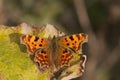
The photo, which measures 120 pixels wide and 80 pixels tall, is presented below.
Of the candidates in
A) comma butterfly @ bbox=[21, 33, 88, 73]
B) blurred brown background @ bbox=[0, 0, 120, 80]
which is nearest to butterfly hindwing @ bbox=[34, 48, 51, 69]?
comma butterfly @ bbox=[21, 33, 88, 73]

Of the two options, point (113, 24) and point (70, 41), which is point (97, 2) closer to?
point (113, 24)

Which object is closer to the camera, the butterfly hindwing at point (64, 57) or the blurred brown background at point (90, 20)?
the butterfly hindwing at point (64, 57)

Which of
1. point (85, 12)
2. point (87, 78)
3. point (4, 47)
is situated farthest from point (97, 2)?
point (4, 47)

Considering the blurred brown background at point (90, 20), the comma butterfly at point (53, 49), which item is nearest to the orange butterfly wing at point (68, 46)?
the comma butterfly at point (53, 49)

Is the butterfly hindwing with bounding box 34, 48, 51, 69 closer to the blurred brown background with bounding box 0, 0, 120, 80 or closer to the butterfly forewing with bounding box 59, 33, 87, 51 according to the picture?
the butterfly forewing with bounding box 59, 33, 87, 51

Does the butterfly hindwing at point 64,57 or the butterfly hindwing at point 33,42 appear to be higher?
the butterfly hindwing at point 33,42

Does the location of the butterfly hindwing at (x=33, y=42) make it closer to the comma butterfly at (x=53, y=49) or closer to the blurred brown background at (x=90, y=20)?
the comma butterfly at (x=53, y=49)
